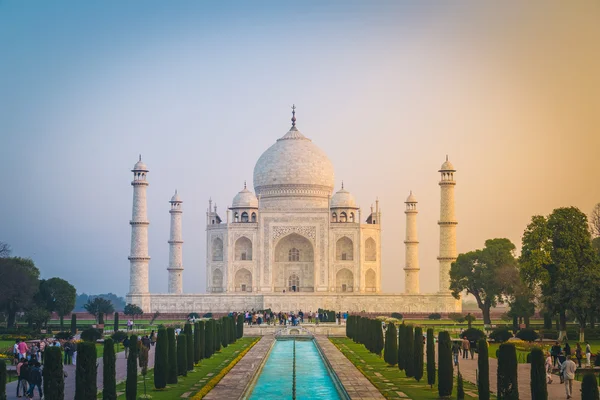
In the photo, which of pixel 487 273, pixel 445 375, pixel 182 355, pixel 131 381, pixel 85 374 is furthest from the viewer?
pixel 487 273

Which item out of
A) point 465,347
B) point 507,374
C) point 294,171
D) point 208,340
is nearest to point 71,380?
point 208,340

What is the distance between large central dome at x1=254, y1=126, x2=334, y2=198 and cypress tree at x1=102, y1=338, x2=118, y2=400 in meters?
36.9

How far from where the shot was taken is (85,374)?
1276cm

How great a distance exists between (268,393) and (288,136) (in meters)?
37.6

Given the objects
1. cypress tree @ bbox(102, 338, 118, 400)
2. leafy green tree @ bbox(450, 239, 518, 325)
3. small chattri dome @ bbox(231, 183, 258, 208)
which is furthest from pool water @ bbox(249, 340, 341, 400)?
small chattri dome @ bbox(231, 183, 258, 208)

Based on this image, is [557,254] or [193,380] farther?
[557,254]

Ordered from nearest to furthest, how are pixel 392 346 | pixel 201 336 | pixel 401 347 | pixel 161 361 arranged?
pixel 161 361 → pixel 401 347 → pixel 392 346 → pixel 201 336

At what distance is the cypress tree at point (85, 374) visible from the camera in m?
12.7

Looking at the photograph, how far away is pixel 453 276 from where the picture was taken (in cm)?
3941

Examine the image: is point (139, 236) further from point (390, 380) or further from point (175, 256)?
point (390, 380)

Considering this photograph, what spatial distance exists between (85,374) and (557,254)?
18804mm

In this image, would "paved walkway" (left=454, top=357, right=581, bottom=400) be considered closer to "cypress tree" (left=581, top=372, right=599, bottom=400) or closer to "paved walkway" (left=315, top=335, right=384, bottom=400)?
"paved walkway" (left=315, top=335, right=384, bottom=400)

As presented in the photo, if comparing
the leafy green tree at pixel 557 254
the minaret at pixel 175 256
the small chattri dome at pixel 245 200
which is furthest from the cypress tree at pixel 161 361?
the small chattri dome at pixel 245 200

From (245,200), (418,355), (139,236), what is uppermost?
(245,200)
